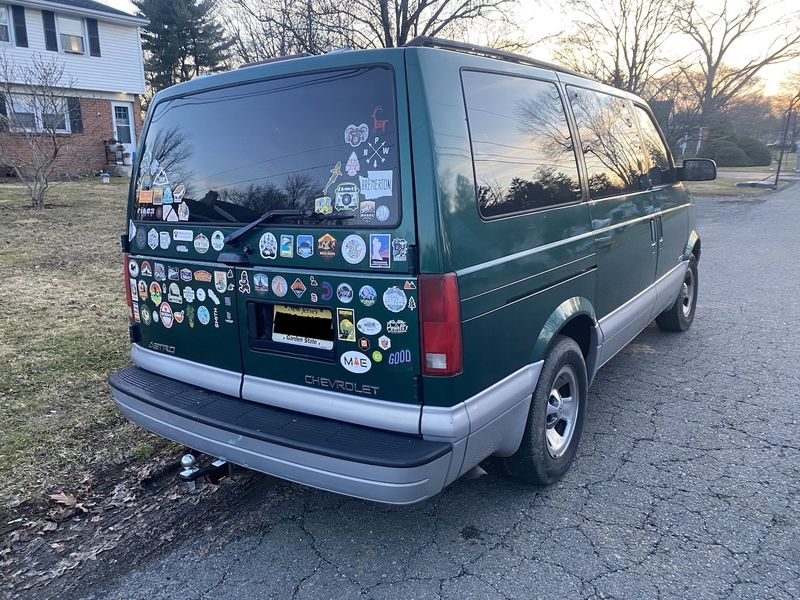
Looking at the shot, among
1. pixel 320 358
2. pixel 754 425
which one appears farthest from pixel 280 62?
pixel 754 425

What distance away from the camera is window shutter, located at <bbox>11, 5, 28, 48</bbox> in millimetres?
20609

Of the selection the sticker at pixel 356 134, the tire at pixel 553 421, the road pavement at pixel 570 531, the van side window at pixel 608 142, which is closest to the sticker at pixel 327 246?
the sticker at pixel 356 134

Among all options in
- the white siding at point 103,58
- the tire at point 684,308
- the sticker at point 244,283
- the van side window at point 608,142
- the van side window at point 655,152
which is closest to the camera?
the sticker at point 244,283

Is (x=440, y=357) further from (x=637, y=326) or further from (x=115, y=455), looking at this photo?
(x=637, y=326)

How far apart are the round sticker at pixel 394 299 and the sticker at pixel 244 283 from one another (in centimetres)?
72

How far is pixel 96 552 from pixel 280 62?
2.39m

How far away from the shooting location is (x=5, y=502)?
310cm

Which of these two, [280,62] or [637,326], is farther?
[637,326]

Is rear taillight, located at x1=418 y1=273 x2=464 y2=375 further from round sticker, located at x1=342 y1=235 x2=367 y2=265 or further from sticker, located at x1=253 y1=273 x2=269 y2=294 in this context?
sticker, located at x1=253 y1=273 x2=269 y2=294

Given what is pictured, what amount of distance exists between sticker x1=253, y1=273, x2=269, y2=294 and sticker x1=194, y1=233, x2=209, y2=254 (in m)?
0.34

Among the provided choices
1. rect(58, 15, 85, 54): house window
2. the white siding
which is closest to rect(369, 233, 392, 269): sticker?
the white siding

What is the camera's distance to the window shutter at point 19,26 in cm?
2061

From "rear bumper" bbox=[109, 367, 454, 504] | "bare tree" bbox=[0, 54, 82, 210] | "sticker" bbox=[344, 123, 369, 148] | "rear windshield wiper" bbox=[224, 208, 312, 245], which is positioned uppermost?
"bare tree" bbox=[0, 54, 82, 210]

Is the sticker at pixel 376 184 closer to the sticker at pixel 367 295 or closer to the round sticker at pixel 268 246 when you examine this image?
the sticker at pixel 367 295
